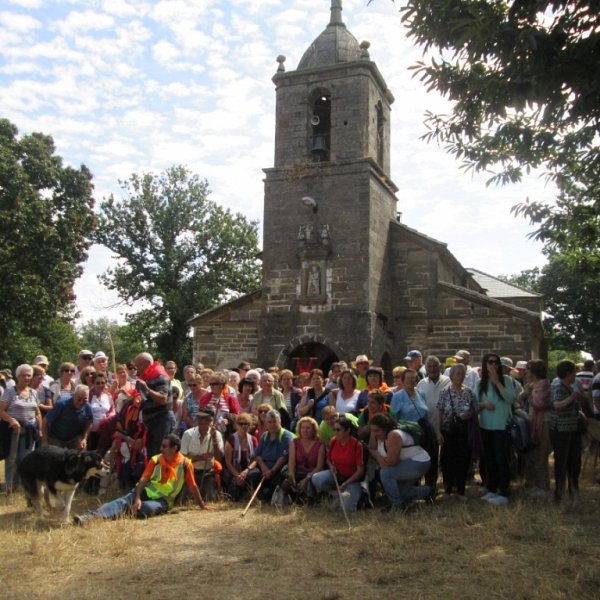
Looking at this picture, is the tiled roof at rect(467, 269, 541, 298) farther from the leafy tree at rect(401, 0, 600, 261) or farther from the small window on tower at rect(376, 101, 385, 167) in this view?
the leafy tree at rect(401, 0, 600, 261)

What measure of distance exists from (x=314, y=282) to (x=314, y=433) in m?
9.41

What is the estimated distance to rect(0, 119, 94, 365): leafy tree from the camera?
2162 centimetres

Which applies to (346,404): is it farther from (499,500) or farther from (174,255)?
(174,255)

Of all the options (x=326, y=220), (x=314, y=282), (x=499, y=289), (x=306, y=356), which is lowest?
(x=306, y=356)

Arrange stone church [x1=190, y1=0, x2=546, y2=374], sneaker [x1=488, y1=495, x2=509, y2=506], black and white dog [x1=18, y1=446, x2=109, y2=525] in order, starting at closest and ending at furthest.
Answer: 1. black and white dog [x1=18, y1=446, x2=109, y2=525]
2. sneaker [x1=488, y1=495, x2=509, y2=506]
3. stone church [x1=190, y1=0, x2=546, y2=374]

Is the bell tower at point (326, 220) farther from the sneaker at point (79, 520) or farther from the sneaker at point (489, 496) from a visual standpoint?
the sneaker at point (79, 520)

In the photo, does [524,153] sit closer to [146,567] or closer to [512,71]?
[512,71]

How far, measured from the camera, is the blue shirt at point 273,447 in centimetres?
851

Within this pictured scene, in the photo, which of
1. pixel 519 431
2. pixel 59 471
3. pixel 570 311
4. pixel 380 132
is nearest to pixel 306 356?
pixel 380 132

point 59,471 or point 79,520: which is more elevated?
point 59,471

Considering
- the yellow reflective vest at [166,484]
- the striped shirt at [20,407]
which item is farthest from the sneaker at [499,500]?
the striped shirt at [20,407]

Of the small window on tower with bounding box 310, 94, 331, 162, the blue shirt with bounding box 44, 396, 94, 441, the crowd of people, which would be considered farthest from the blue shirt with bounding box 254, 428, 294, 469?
the small window on tower with bounding box 310, 94, 331, 162

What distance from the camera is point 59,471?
7148 millimetres

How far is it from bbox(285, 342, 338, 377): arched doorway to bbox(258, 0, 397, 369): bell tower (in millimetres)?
32
